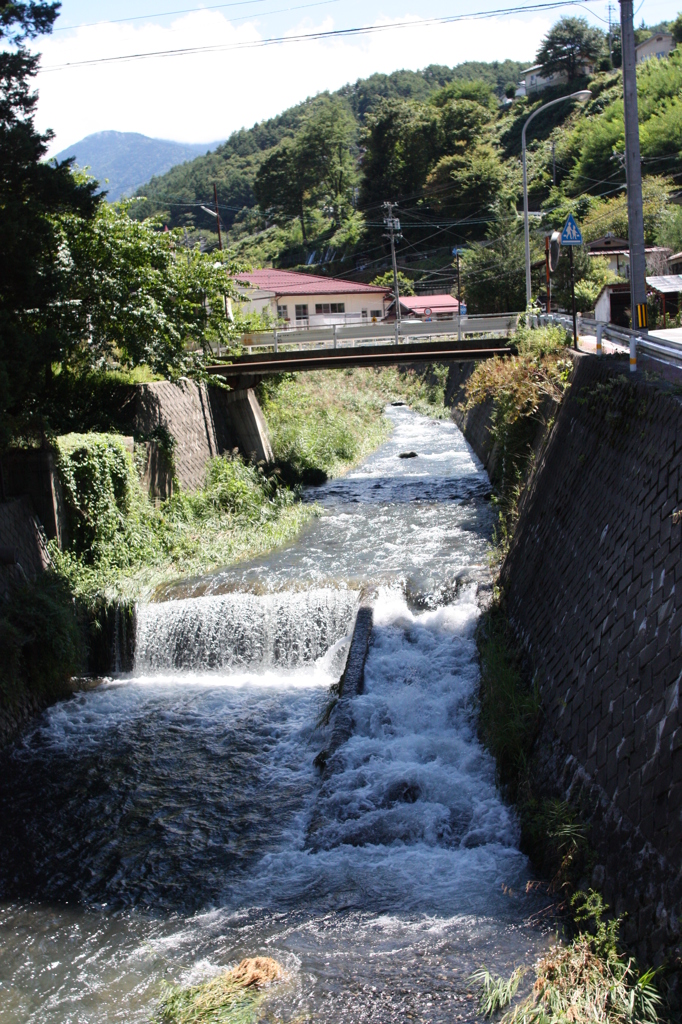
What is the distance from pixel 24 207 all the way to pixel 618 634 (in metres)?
11.6

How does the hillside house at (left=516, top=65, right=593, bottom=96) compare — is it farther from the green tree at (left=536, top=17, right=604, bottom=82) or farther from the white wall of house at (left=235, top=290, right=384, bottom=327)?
the white wall of house at (left=235, top=290, right=384, bottom=327)

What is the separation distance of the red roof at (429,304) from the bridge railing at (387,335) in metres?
34.3

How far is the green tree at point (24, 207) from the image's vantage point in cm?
1272

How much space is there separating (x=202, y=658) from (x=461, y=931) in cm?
760

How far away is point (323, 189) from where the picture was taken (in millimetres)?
94062

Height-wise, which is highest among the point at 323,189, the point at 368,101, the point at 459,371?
the point at 368,101

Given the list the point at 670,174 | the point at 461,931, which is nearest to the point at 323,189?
the point at 670,174

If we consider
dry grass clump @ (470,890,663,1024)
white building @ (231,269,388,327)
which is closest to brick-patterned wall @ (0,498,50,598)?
dry grass clump @ (470,890,663,1024)

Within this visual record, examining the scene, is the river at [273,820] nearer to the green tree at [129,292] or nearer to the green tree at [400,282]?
the green tree at [129,292]

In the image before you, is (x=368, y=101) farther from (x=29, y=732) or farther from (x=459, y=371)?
(x=29, y=732)

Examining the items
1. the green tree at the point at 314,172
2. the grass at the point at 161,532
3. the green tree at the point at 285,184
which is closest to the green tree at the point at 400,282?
the green tree at the point at 314,172

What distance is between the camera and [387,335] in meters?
25.9

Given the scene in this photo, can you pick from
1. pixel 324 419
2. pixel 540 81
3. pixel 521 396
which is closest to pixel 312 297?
pixel 324 419

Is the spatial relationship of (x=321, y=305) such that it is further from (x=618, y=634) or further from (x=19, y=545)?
(x=618, y=634)
